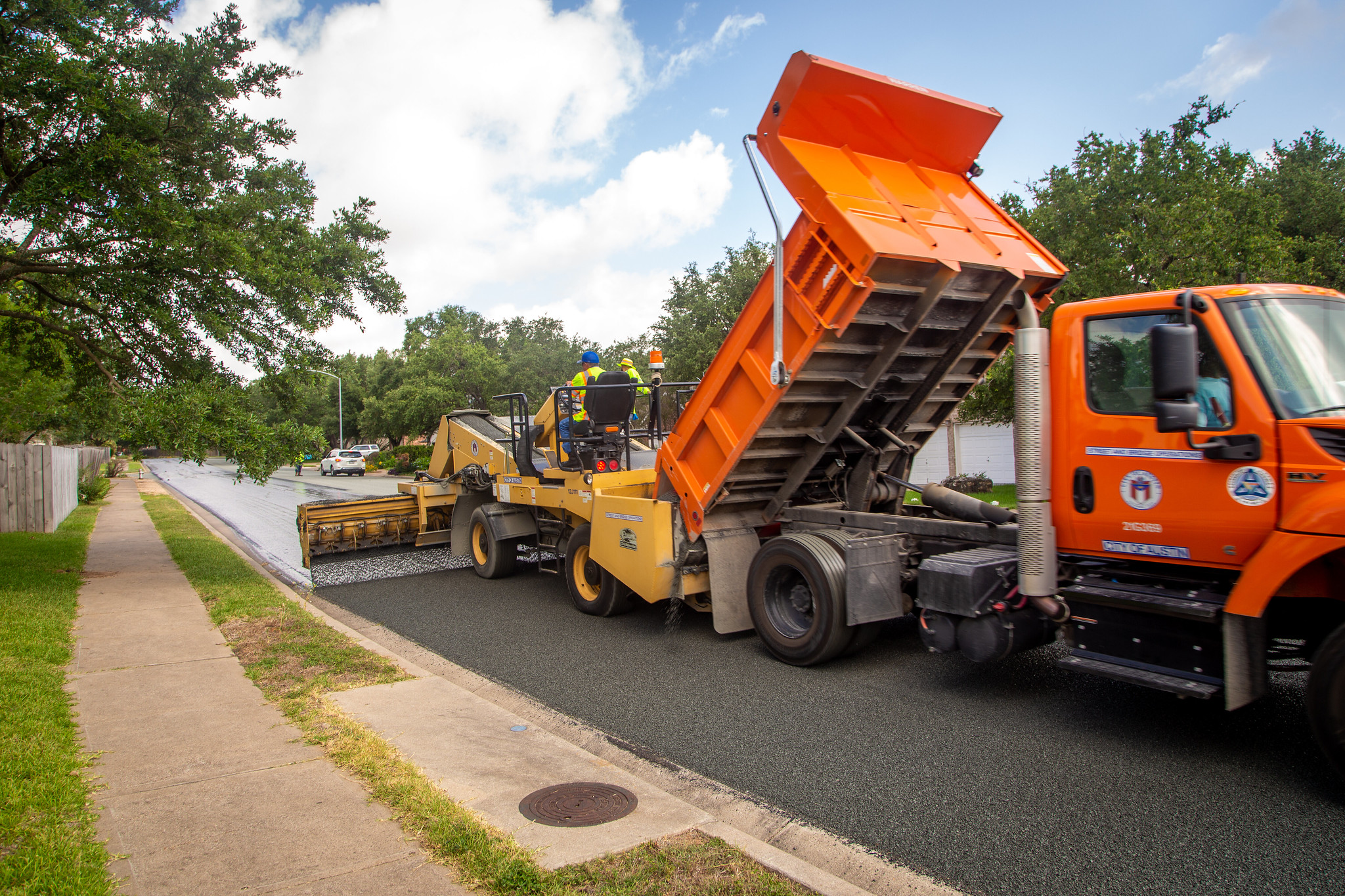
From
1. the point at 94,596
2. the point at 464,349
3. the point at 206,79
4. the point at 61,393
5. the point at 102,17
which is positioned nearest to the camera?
the point at 94,596

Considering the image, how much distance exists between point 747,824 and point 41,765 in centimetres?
355

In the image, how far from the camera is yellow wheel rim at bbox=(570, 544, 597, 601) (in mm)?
8430

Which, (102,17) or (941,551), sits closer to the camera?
(941,551)

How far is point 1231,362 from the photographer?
4.19 meters

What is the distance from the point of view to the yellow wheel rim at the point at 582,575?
27.7 ft

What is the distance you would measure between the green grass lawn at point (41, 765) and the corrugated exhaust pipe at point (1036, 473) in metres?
4.59

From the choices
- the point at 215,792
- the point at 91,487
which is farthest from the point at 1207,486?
the point at 91,487

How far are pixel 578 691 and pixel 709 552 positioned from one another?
157 centimetres

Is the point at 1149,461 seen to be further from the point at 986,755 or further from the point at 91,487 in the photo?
the point at 91,487

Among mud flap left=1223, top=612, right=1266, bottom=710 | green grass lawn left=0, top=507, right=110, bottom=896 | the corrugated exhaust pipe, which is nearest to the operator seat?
the corrugated exhaust pipe

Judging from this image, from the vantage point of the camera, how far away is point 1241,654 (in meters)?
4.05

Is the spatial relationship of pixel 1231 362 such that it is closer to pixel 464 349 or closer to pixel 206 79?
pixel 206 79

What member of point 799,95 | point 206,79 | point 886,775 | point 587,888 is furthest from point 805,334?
point 206,79

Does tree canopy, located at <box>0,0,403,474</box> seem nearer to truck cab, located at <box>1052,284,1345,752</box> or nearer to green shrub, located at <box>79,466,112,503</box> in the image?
truck cab, located at <box>1052,284,1345,752</box>
